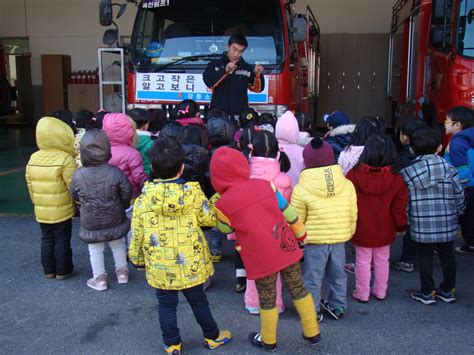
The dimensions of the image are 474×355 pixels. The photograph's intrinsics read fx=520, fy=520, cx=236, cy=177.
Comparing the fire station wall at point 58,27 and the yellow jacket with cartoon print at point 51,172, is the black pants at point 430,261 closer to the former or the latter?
the yellow jacket with cartoon print at point 51,172

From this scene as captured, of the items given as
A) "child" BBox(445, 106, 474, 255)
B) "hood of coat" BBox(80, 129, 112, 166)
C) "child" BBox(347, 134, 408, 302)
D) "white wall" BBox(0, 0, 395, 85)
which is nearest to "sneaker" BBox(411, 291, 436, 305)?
"child" BBox(347, 134, 408, 302)

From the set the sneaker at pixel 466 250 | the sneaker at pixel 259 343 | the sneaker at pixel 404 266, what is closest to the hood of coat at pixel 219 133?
the sneaker at pixel 259 343

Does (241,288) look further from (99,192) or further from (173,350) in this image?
(99,192)

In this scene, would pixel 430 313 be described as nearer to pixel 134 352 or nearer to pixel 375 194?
pixel 375 194

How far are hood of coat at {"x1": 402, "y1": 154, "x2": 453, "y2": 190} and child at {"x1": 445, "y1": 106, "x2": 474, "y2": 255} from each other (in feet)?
2.56

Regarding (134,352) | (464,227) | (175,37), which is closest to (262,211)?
(134,352)

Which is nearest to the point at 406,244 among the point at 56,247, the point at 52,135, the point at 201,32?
the point at 56,247

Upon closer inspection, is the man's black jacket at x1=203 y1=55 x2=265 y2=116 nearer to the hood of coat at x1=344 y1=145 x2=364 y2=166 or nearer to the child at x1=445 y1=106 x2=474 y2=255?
the hood of coat at x1=344 y1=145 x2=364 y2=166

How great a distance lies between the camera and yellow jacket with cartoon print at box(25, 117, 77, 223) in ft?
13.7

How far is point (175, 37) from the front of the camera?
Result: 662 centimetres

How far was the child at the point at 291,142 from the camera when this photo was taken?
4.37 metres

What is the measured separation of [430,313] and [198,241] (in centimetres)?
185

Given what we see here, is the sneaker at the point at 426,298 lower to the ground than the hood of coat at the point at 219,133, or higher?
lower

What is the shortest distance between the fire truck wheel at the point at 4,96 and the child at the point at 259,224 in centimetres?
1535
